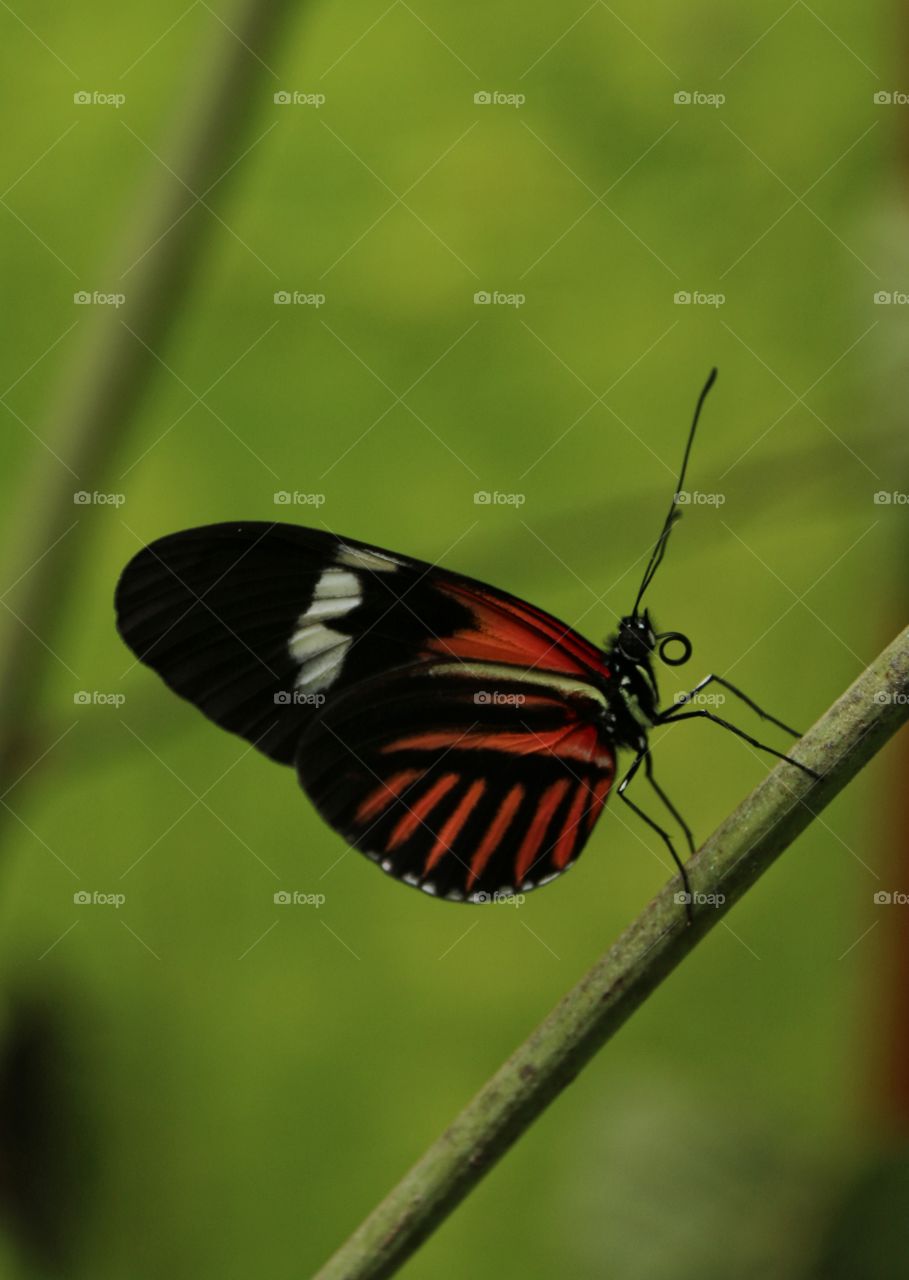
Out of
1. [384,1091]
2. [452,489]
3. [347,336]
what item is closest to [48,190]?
[347,336]

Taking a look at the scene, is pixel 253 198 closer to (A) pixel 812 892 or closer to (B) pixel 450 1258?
(A) pixel 812 892

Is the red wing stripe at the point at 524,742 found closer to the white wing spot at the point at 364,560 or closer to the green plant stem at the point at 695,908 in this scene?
the white wing spot at the point at 364,560

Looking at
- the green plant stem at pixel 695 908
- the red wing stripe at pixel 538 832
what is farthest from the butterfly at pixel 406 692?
the green plant stem at pixel 695 908

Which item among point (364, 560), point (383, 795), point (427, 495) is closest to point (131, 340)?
point (364, 560)

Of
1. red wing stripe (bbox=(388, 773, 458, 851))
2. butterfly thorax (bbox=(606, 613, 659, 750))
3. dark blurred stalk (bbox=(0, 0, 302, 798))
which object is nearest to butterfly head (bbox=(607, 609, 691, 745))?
butterfly thorax (bbox=(606, 613, 659, 750))

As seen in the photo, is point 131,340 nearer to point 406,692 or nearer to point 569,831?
point 406,692
